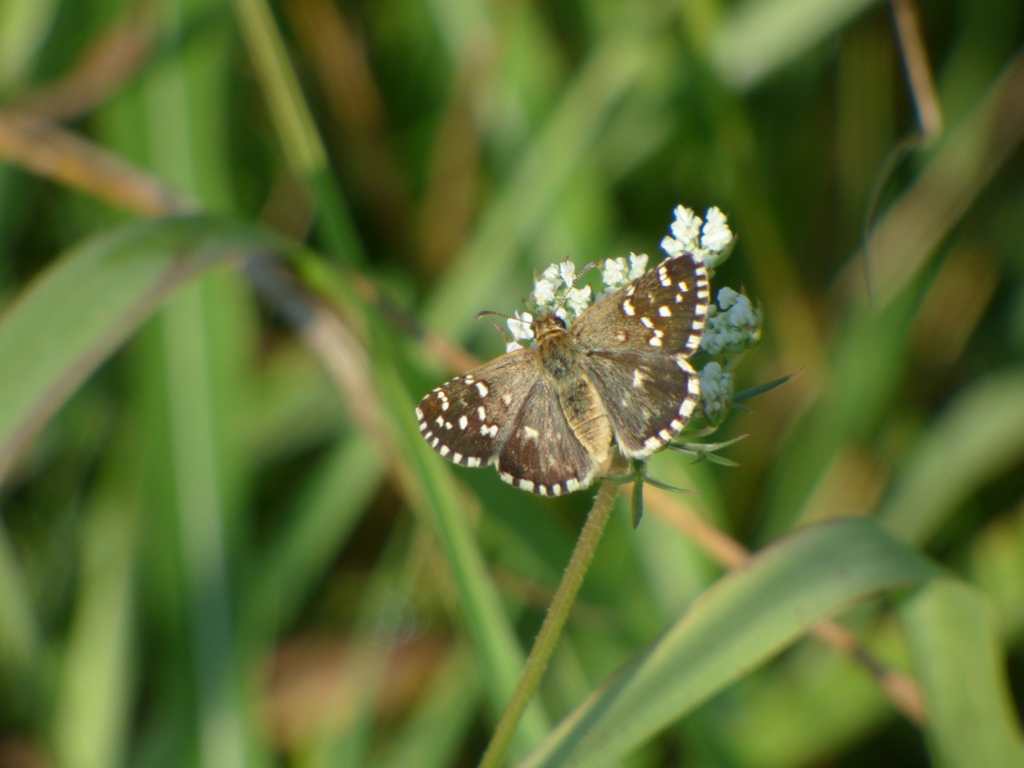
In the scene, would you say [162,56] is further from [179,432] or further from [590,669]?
[590,669]

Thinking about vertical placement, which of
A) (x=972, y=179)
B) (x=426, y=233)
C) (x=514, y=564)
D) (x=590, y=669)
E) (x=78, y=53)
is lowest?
(x=590, y=669)

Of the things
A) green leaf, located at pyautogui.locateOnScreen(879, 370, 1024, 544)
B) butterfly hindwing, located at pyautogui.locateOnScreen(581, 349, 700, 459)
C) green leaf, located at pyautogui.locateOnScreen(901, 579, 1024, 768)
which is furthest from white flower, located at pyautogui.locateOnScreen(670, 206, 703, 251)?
green leaf, located at pyautogui.locateOnScreen(879, 370, 1024, 544)

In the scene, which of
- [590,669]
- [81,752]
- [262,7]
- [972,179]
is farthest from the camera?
[972,179]

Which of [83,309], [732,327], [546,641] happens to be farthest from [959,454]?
[83,309]

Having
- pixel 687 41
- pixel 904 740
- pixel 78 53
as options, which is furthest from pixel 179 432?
pixel 904 740

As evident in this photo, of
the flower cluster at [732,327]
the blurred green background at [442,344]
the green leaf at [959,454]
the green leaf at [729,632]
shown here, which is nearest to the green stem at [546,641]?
the green leaf at [729,632]

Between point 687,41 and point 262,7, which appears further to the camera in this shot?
point 687,41

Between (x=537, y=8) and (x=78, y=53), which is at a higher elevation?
(x=78, y=53)
